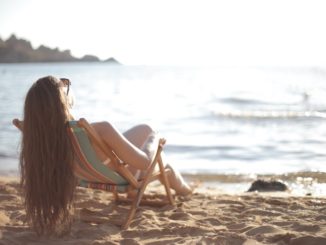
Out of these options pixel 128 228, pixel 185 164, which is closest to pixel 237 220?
pixel 128 228

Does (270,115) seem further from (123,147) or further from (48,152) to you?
(48,152)

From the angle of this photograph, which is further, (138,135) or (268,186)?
(268,186)

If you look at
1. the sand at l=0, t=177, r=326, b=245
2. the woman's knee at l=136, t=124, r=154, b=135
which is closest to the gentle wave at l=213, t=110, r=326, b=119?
the sand at l=0, t=177, r=326, b=245

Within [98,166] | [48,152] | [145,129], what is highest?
[145,129]

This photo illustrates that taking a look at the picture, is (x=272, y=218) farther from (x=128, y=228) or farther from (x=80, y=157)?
(x=80, y=157)

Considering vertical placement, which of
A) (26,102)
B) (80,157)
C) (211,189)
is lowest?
(211,189)

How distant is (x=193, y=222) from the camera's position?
3.93 m

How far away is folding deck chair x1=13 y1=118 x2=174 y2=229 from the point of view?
3406mm

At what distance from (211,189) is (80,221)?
2.67m

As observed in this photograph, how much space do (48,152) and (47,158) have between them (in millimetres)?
44

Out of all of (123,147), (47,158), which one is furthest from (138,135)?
(47,158)

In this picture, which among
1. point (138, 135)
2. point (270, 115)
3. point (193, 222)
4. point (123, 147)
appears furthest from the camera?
point (270, 115)

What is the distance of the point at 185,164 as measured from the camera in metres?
8.35

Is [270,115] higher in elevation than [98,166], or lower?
higher
